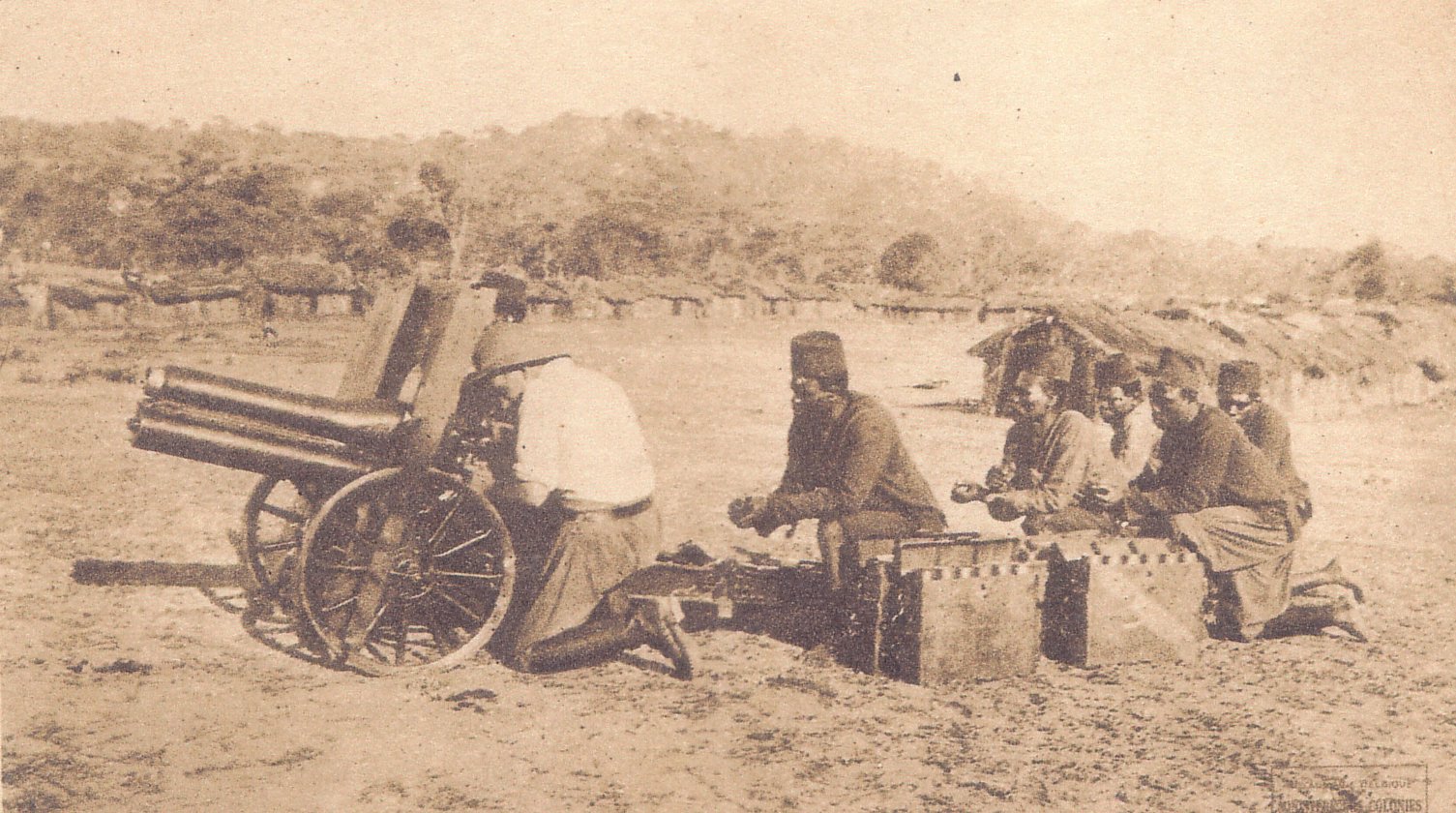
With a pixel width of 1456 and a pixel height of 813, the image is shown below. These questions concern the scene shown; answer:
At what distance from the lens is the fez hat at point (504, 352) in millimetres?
5090

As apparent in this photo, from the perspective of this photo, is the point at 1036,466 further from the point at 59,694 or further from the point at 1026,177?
the point at 59,694

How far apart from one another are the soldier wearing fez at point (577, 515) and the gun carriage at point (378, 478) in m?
0.21

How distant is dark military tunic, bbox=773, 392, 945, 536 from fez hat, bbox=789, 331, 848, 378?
7.0 inches

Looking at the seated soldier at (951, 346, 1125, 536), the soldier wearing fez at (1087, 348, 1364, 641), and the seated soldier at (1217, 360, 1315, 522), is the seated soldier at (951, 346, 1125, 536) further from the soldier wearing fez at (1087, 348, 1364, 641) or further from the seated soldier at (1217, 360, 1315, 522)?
the seated soldier at (1217, 360, 1315, 522)

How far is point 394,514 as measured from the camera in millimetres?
4707

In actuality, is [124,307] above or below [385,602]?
above

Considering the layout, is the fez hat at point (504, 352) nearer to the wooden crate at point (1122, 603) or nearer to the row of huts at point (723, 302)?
the wooden crate at point (1122, 603)

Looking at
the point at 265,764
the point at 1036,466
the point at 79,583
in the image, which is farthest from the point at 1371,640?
the point at 79,583

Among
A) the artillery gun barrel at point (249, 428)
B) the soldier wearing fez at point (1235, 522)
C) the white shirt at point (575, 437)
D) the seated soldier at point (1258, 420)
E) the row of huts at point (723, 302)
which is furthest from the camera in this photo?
the row of huts at point (723, 302)

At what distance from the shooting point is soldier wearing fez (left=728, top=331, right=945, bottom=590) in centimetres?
509

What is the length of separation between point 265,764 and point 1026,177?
5.63 metres

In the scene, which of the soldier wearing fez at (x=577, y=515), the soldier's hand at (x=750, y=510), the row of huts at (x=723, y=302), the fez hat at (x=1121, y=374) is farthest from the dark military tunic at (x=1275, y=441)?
the row of huts at (x=723, y=302)

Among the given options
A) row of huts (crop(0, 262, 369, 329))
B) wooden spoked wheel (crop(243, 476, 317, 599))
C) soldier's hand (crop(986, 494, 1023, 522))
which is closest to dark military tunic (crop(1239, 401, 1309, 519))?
soldier's hand (crop(986, 494, 1023, 522))

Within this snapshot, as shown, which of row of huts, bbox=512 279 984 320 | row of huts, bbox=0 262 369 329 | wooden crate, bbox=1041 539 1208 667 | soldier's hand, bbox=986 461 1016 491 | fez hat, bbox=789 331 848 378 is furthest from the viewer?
row of huts, bbox=512 279 984 320
